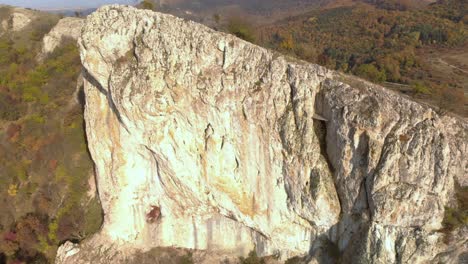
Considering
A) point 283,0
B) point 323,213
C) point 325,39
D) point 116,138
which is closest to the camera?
point 323,213

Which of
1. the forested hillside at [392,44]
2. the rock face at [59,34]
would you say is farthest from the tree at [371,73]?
the rock face at [59,34]

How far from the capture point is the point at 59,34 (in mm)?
59688

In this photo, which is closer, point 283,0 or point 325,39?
point 325,39

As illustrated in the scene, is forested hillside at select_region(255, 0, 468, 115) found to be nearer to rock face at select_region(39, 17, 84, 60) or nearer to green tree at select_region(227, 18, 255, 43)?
green tree at select_region(227, 18, 255, 43)

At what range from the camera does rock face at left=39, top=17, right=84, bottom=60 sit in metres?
58.1

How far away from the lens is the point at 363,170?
19547 mm

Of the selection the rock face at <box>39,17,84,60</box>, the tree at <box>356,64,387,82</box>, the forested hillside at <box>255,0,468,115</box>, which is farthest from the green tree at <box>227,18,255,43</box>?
the rock face at <box>39,17,84,60</box>

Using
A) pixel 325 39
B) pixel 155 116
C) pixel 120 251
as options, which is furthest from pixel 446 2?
pixel 120 251

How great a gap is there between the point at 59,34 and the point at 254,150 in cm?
5387

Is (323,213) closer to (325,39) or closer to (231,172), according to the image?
(231,172)

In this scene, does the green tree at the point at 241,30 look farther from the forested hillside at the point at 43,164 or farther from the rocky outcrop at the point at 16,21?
the rocky outcrop at the point at 16,21

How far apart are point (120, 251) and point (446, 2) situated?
71697mm

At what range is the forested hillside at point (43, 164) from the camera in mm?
31922

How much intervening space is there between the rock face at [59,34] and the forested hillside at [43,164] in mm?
6415
